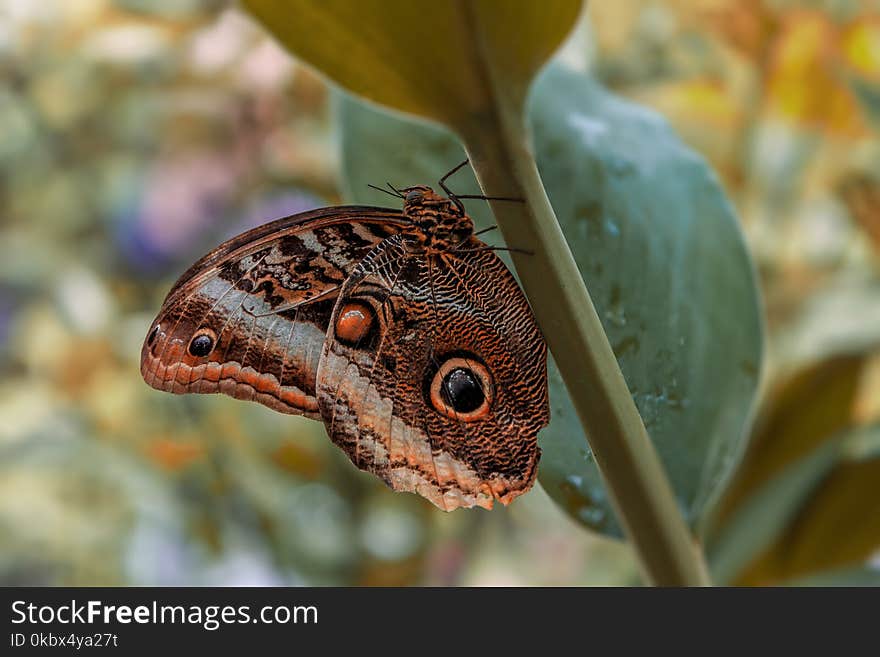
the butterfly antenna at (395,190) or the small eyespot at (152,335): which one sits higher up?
the butterfly antenna at (395,190)

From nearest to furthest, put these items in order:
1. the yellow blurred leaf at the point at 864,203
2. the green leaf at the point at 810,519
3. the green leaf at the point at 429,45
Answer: the green leaf at the point at 429,45 < the green leaf at the point at 810,519 < the yellow blurred leaf at the point at 864,203

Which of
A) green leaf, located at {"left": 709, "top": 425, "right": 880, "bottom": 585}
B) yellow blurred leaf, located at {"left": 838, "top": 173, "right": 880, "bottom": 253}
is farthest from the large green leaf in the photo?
yellow blurred leaf, located at {"left": 838, "top": 173, "right": 880, "bottom": 253}

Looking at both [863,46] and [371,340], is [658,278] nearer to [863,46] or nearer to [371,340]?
[371,340]

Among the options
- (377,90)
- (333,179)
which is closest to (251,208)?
(333,179)

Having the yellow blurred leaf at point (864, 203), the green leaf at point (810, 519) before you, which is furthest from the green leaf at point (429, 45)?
the yellow blurred leaf at point (864, 203)

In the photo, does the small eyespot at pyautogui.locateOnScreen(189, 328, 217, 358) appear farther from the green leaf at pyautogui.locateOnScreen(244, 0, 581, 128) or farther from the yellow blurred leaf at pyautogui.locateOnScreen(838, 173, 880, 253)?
the yellow blurred leaf at pyautogui.locateOnScreen(838, 173, 880, 253)

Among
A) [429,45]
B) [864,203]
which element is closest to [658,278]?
[429,45]

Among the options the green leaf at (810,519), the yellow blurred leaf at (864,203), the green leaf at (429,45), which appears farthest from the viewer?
the yellow blurred leaf at (864,203)

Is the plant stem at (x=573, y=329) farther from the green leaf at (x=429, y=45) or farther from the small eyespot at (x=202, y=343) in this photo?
the small eyespot at (x=202, y=343)
